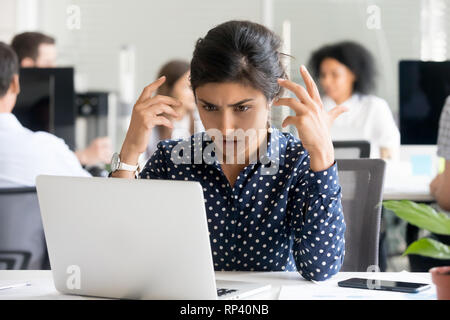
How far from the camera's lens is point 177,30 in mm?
5621

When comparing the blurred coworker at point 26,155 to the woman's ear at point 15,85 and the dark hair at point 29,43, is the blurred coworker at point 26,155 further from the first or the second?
the dark hair at point 29,43

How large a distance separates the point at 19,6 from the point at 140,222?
5.07 meters

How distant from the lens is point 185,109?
454 cm

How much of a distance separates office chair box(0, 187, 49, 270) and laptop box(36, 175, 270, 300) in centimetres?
76

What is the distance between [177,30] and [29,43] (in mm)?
1778

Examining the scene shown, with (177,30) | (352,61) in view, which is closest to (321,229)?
(352,61)

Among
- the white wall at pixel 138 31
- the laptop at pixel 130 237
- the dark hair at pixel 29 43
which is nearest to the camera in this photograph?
the laptop at pixel 130 237

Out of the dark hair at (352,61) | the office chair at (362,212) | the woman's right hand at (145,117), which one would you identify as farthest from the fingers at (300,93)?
the dark hair at (352,61)

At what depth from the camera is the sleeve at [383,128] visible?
4.25 m

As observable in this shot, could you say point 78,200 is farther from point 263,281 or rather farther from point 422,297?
point 422,297

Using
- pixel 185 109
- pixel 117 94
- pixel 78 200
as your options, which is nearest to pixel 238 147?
pixel 78 200

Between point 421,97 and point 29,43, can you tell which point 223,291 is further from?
point 29,43

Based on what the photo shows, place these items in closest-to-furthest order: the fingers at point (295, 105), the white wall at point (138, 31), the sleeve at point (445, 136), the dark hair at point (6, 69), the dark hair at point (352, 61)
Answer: the fingers at point (295, 105), the sleeve at point (445, 136), the dark hair at point (6, 69), the dark hair at point (352, 61), the white wall at point (138, 31)

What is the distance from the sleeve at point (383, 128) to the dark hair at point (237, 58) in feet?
9.24
